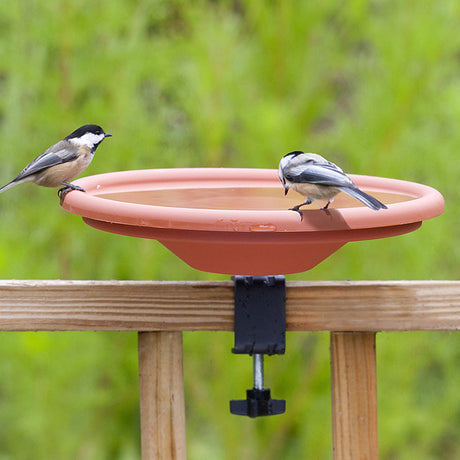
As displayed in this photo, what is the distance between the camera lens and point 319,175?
116 cm

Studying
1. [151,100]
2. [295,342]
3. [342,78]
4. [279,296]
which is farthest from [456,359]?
[279,296]

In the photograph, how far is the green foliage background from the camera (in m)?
2.39

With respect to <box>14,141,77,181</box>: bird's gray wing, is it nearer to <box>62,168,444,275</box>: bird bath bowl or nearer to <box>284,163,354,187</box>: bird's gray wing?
<box>62,168,444,275</box>: bird bath bowl

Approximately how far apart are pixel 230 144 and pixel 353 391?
1462 mm

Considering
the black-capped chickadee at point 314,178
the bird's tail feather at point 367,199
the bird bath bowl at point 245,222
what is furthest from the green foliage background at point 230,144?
the bird's tail feather at point 367,199

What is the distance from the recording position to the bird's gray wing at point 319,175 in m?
1.13

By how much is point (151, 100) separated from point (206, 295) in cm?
162

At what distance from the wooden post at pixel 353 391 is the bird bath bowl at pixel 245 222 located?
18 centimetres

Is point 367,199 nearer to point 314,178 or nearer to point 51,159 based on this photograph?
point 314,178

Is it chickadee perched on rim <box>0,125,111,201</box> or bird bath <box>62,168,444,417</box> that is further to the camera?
Result: chickadee perched on rim <box>0,125,111,201</box>

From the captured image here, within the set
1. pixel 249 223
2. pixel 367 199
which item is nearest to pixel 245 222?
pixel 249 223

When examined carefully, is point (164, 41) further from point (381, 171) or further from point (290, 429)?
point (290, 429)

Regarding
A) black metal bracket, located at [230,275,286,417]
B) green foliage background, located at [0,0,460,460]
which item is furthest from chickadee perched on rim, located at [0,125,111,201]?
green foliage background, located at [0,0,460,460]

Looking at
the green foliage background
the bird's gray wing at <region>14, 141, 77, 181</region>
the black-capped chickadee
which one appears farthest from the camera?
the green foliage background
